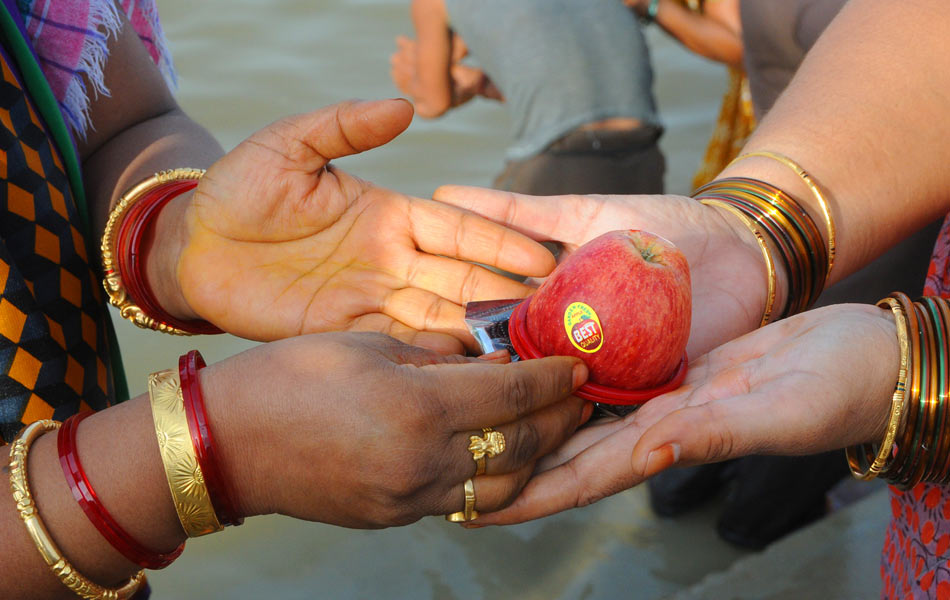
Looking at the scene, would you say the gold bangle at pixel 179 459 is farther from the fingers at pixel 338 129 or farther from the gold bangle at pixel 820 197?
the gold bangle at pixel 820 197

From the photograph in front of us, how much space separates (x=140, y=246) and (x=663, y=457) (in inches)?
49.2

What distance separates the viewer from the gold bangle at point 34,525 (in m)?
1.25

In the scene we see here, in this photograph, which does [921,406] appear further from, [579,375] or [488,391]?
[488,391]

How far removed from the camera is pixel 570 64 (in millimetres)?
3383

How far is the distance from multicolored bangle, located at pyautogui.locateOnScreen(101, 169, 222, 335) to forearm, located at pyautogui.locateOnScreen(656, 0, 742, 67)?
248 centimetres

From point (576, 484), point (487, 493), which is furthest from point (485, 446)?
point (576, 484)

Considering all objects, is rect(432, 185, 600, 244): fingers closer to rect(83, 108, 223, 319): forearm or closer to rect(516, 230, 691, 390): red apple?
rect(516, 230, 691, 390): red apple

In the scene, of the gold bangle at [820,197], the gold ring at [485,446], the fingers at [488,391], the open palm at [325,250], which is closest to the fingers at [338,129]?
the open palm at [325,250]

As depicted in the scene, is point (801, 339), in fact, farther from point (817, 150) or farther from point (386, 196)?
point (386, 196)

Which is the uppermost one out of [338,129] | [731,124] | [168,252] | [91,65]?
[91,65]

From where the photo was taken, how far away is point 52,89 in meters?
1.74

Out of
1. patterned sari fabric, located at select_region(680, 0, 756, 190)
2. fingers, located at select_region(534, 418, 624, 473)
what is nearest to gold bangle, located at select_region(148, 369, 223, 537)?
fingers, located at select_region(534, 418, 624, 473)

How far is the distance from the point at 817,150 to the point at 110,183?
5.42ft

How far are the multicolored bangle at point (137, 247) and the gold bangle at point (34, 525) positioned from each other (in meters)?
0.57
